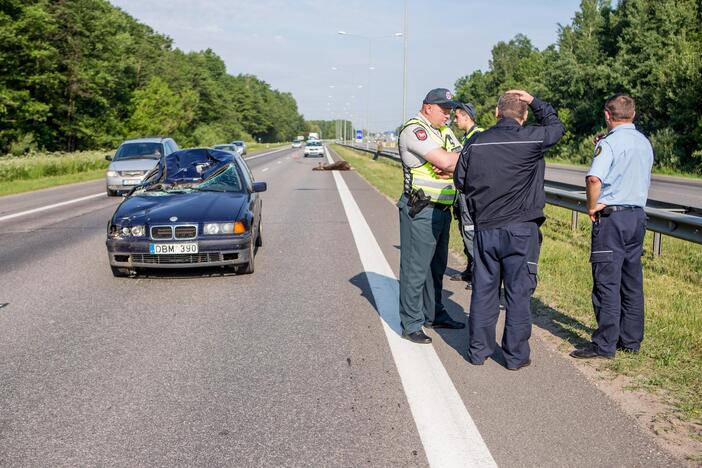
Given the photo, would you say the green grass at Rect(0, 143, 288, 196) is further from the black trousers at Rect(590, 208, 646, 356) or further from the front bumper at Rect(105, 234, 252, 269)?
the black trousers at Rect(590, 208, 646, 356)

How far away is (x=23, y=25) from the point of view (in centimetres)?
4081

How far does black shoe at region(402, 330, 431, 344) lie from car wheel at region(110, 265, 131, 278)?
12.6 feet

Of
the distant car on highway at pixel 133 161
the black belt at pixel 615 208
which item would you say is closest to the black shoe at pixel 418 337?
the black belt at pixel 615 208

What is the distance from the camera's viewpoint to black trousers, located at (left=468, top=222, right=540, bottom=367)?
4539mm

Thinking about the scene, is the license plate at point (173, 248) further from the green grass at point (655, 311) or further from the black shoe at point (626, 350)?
the black shoe at point (626, 350)

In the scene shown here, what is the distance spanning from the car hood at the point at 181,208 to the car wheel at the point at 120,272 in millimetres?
534

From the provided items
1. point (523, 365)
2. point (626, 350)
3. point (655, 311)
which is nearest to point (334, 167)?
point (655, 311)

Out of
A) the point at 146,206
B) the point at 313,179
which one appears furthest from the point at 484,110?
the point at 146,206

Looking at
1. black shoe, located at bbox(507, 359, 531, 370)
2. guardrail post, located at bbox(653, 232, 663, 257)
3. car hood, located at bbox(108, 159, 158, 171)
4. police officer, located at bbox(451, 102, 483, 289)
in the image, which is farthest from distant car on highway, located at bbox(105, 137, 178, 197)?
black shoe, located at bbox(507, 359, 531, 370)

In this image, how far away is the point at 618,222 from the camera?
15.6 feet

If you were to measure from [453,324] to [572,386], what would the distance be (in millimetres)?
1503

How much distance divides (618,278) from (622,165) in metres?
0.80

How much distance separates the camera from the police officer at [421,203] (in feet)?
16.5

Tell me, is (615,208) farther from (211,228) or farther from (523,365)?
(211,228)
